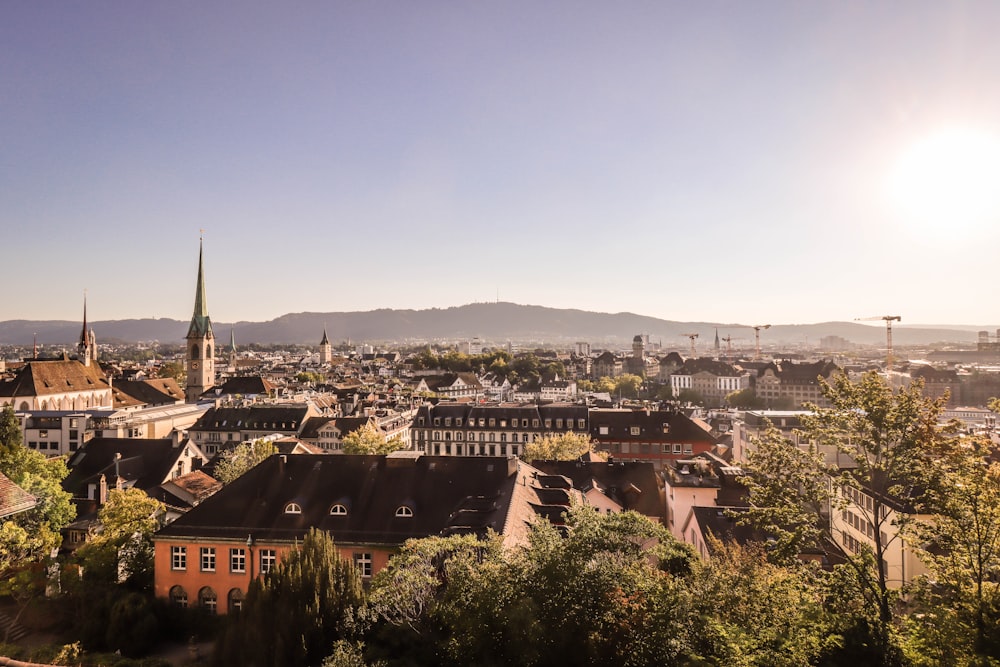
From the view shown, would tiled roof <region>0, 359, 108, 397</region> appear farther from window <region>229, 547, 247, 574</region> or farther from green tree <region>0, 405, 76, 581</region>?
window <region>229, 547, 247, 574</region>

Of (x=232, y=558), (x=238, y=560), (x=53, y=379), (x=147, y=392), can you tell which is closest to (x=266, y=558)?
(x=238, y=560)

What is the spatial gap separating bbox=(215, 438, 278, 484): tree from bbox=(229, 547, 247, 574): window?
17.2m

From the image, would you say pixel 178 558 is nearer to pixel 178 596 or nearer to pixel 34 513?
pixel 178 596

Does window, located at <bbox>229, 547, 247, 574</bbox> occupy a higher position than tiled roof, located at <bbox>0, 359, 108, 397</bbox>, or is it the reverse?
tiled roof, located at <bbox>0, 359, 108, 397</bbox>

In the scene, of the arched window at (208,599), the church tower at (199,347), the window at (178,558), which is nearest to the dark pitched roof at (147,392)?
the church tower at (199,347)

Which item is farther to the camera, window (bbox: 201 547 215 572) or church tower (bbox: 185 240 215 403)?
church tower (bbox: 185 240 215 403)

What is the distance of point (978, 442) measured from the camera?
56.8 ft

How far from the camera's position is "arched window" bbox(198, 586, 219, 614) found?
33250 mm

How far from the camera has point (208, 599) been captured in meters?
33.3

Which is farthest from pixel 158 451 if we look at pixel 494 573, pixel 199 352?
pixel 199 352

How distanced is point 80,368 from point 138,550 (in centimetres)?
7922

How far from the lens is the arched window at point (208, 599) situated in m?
33.2

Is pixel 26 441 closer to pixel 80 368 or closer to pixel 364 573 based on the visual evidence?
pixel 80 368

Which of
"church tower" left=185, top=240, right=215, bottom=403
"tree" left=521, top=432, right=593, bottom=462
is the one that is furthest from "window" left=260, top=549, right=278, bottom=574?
"church tower" left=185, top=240, right=215, bottom=403
